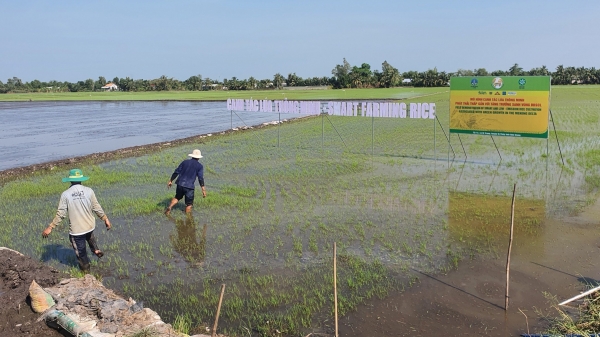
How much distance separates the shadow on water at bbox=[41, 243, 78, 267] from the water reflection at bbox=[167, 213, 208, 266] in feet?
5.27

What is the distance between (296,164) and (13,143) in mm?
15964

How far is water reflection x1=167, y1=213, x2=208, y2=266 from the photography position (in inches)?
321

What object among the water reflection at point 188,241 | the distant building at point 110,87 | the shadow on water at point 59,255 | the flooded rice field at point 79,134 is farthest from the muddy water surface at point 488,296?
the distant building at point 110,87

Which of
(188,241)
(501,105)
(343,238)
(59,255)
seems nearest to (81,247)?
(59,255)

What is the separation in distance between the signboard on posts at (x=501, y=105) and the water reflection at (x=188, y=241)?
32.0 feet

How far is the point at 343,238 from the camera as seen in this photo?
890 cm

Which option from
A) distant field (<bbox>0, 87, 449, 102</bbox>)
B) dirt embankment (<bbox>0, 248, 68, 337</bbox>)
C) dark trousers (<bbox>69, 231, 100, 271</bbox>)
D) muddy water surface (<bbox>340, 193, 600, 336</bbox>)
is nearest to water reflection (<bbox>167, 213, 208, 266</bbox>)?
dark trousers (<bbox>69, 231, 100, 271</bbox>)

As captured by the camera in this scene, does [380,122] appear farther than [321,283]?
Yes

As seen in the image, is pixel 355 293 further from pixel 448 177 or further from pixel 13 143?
pixel 13 143

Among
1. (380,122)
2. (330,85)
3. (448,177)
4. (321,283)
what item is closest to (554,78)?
(330,85)

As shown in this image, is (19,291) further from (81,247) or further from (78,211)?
(78,211)

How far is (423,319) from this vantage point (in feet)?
19.5

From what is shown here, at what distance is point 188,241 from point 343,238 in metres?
2.73

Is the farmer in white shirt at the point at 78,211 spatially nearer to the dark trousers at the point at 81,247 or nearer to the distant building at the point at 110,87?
the dark trousers at the point at 81,247
